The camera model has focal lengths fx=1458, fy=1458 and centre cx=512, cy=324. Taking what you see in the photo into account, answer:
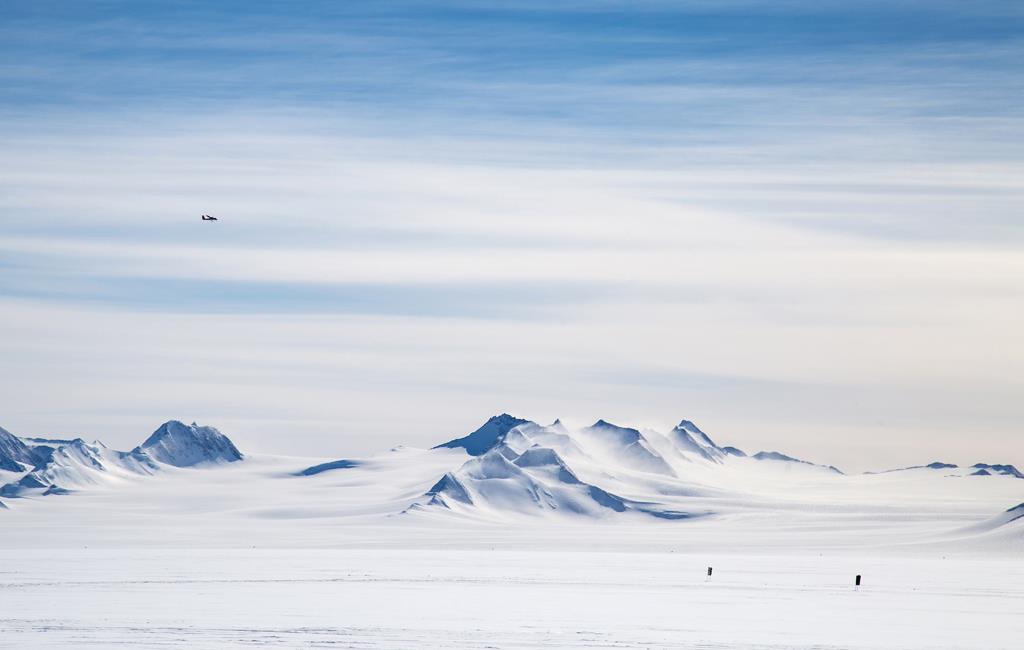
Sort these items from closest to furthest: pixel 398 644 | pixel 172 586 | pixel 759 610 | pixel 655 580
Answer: pixel 398 644 → pixel 759 610 → pixel 172 586 → pixel 655 580

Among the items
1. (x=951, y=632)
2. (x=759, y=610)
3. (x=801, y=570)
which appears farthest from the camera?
(x=801, y=570)

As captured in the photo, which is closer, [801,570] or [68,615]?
[68,615]

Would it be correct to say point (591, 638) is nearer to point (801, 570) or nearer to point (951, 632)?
point (951, 632)

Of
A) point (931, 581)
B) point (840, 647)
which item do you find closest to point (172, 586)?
point (840, 647)

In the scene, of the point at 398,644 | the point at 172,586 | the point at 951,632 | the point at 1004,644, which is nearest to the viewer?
Answer: the point at 398,644

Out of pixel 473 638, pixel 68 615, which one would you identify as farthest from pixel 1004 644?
pixel 68 615

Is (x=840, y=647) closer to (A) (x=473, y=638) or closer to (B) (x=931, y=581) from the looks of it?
(A) (x=473, y=638)
